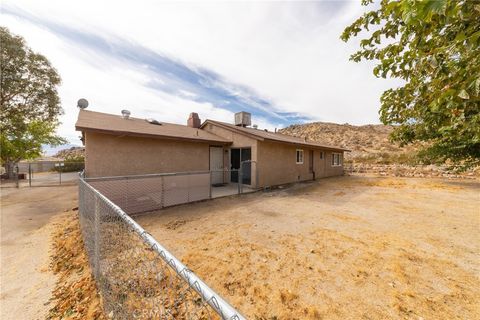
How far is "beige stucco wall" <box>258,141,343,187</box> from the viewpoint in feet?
38.9

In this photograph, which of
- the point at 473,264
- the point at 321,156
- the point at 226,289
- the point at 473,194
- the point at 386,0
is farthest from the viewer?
the point at 321,156

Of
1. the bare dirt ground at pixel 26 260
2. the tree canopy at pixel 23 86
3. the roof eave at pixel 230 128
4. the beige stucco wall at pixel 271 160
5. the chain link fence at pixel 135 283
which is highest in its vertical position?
the tree canopy at pixel 23 86

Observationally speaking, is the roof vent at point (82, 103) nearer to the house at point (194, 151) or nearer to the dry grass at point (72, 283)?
the house at point (194, 151)

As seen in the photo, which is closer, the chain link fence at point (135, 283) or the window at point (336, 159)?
the chain link fence at point (135, 283)

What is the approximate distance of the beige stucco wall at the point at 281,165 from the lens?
1186cm

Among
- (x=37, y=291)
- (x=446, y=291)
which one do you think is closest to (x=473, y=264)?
(x=446, y=291)

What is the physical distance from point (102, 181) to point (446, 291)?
29.9 ft

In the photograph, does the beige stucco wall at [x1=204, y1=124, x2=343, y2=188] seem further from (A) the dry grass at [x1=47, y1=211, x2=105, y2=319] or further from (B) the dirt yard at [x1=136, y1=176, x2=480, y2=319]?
(A) the dry grass at [x1=47, y1=211, x2=105, y2=319]

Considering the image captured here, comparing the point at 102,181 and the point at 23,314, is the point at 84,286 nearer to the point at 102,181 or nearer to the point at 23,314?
the point at 23,314

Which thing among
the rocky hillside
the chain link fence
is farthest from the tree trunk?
the rocky hillside

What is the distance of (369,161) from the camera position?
24.5 metres

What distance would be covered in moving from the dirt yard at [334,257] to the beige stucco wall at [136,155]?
2.85 meters

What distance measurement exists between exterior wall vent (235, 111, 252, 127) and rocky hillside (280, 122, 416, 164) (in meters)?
14.9

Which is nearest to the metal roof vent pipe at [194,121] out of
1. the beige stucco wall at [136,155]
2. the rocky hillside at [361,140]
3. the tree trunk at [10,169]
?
the beige stucco wall at [136,155]
